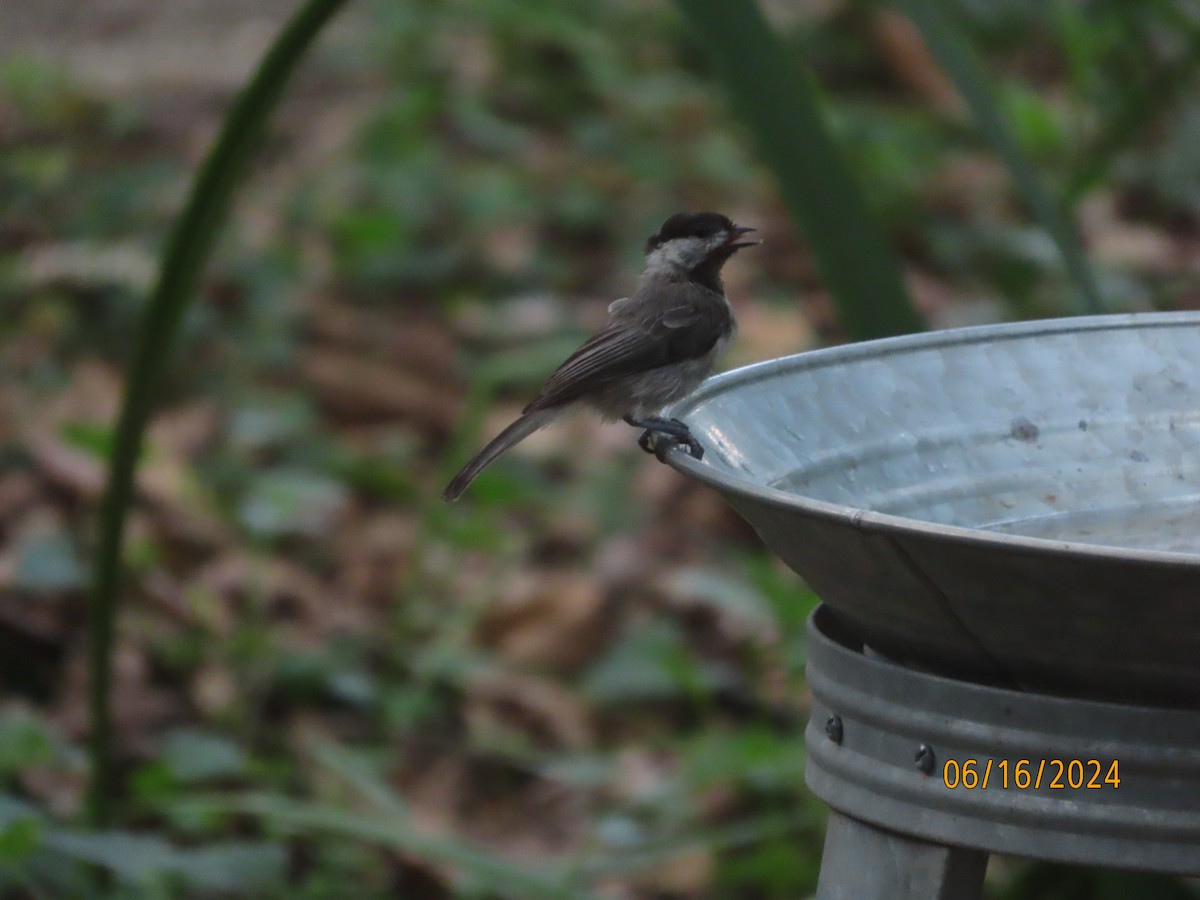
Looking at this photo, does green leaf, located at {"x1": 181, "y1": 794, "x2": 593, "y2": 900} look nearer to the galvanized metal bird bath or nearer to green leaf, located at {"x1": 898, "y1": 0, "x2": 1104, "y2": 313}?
the galvanized metal bird bath

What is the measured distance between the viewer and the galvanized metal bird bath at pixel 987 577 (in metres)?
1.53

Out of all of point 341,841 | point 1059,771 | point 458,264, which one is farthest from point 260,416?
point 1059,771

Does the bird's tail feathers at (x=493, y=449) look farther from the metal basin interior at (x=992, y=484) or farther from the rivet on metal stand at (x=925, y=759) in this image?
the rivet on metal stand at (x=925, y=759)

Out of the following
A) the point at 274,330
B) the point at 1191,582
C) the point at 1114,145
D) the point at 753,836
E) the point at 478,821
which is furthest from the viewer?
the point at 274,330

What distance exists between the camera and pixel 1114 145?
4453 millimetres

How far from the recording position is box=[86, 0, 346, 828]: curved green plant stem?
2.71 m

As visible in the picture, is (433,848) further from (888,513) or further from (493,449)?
(888,513)

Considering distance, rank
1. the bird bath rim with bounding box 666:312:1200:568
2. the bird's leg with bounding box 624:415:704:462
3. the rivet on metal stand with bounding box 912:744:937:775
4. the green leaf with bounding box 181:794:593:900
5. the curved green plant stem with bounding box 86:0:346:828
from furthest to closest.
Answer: the green leaf with bounding box 181:794:593:900
the curved green plant stem with bounding box 86:0:346:828
the bird's leg with bounding box 624:415:704:462
the rivet on metal stand with bounding box 912:744:937:775
the bird bath rim with bounding box 666:312:1200:568

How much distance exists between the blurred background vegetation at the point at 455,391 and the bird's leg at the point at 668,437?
33cm

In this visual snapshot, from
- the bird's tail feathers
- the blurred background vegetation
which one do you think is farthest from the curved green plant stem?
the bird's tail feathers

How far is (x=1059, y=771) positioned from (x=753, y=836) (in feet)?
6.78

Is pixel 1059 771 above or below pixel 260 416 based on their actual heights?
below

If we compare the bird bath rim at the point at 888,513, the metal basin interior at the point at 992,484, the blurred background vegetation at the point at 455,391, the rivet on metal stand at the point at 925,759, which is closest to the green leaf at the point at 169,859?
the blurred background vegetation at the point at 455,391

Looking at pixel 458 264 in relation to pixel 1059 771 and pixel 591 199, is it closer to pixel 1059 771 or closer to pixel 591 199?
pixel 591 199
